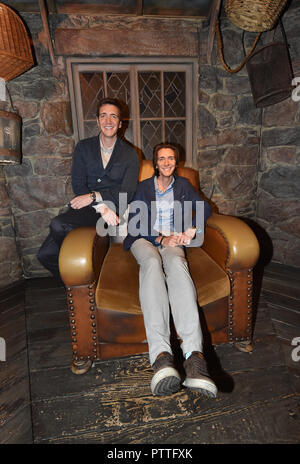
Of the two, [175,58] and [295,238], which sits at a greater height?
[175,58]

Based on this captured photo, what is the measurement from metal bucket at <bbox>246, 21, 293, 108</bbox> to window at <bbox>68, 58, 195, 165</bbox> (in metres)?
0.60

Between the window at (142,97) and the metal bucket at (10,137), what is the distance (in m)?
0.56

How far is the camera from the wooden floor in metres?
1.27

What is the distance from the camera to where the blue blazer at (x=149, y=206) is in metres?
1.93

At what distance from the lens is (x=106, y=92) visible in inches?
107

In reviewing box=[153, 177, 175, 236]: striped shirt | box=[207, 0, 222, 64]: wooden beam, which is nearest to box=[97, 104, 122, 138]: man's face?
box=[153, 177, 175, 236]: striped shirt

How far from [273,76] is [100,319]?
2642 millimetres

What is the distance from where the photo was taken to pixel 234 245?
1.61 m

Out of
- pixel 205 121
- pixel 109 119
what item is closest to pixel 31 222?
pixel 109 119

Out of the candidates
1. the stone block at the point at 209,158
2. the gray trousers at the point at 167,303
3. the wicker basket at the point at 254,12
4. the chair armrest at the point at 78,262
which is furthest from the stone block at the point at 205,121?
the chair armrest at the point at 78,262

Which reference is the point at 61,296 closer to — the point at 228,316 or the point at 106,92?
the point at 228,316

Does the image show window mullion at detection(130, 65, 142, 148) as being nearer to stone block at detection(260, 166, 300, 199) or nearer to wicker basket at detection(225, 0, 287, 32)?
wicker basket at detection(225, 0, 287, 32)

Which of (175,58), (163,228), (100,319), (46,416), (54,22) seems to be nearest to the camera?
(46,416)
